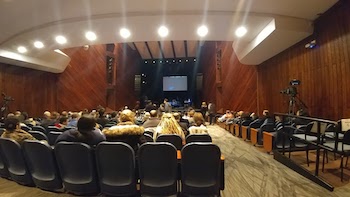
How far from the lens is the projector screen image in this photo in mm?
22297

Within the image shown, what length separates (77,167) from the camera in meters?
3.12

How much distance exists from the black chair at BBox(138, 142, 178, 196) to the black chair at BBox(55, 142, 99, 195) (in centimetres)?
68

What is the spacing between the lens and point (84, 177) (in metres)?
→ 3.13

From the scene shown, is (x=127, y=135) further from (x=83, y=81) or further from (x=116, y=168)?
(x=83, y=81)

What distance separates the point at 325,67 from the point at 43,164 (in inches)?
272

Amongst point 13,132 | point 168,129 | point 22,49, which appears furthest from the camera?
point 22,49

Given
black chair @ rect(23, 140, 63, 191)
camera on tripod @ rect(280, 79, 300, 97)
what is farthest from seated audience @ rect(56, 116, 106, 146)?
camera on tripod @ rect(280, 79, 300, 97)

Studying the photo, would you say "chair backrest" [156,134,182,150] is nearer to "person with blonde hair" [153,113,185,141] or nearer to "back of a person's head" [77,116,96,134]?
"person with blonde hair" [153,113,185,141]

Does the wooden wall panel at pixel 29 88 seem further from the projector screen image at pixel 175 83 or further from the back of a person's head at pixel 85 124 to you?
the projector screen image at pixel 175 83

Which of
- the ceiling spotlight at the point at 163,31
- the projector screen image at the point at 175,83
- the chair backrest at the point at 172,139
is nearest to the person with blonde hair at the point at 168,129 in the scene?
the chair backrest at the point at 172,139

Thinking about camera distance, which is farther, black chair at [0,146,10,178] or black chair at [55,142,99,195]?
black chair at [0,146,10,178]

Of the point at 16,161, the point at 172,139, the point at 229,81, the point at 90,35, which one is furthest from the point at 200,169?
the point at 229,81

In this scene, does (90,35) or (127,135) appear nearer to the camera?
(127,135)

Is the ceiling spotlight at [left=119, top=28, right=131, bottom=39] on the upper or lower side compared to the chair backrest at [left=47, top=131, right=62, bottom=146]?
upper
